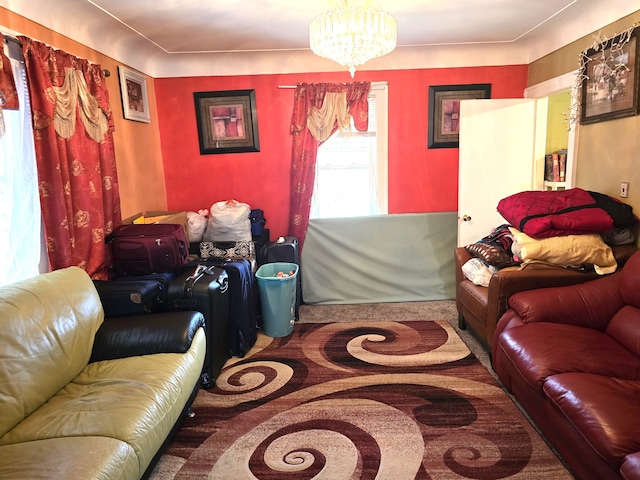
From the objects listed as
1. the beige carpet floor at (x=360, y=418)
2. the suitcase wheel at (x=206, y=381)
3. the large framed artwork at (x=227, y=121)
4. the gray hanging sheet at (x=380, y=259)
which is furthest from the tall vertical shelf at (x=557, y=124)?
the suitcase wheel at (x=206, y=381)

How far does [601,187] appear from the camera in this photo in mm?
2938

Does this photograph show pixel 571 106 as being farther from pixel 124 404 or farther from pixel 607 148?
pixel 124 404

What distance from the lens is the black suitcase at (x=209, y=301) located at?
2.51m

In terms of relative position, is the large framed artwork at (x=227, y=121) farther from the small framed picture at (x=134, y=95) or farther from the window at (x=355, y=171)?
the window at (x=355, y=171)

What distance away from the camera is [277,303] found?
129 inches

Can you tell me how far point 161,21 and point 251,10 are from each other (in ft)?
2.18

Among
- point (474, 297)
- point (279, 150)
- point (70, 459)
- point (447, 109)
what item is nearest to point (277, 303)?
point (474, 297)

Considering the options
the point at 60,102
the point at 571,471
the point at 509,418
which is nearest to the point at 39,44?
the point at 60,102

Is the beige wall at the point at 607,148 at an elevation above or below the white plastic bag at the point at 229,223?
Result: above

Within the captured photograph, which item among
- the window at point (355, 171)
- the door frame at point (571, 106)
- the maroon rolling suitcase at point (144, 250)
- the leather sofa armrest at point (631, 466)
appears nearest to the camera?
the leather sofa armrest at point (631, 466)

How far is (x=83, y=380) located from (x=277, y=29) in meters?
2.67

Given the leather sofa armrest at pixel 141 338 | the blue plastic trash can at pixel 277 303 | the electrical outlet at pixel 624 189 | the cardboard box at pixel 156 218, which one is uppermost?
the electrical outlet at pixel 624 189

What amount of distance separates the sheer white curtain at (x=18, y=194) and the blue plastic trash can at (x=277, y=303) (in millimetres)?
1506

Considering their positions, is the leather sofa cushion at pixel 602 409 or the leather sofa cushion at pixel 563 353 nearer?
the leather sofa cushion at pixel 602 409
